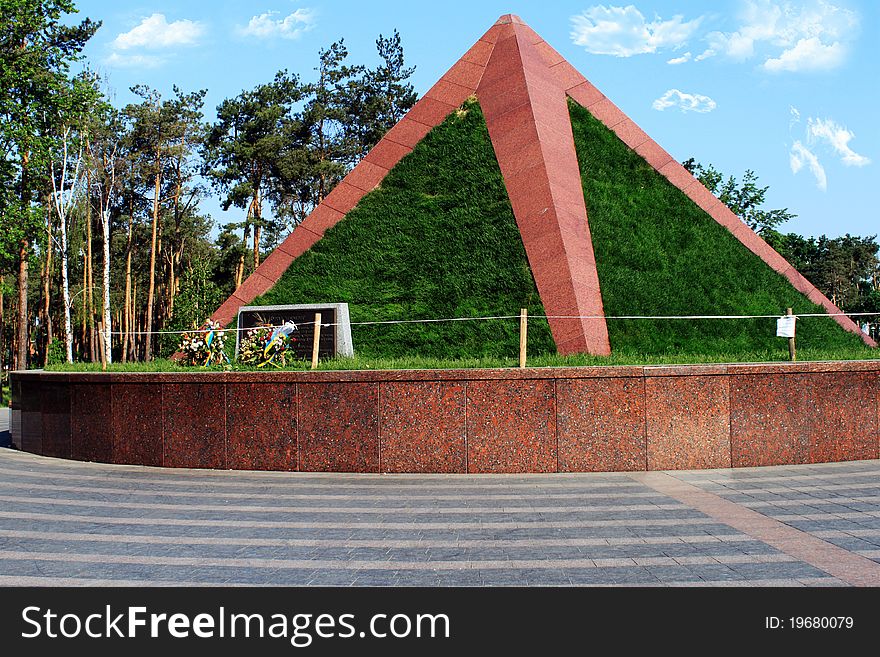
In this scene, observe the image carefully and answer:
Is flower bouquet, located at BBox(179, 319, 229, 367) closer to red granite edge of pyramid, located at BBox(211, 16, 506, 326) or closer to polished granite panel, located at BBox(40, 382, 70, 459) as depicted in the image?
polished granite panel, located at BBox(40, 382, 70, 459)

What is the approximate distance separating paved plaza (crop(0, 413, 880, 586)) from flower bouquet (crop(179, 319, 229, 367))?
10.5 feet

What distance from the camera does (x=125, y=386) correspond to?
1145cm

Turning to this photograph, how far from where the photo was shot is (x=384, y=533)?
685cm

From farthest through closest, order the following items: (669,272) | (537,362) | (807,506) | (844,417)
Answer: (669,272)
(537,362)
(844,417)
(807,506)

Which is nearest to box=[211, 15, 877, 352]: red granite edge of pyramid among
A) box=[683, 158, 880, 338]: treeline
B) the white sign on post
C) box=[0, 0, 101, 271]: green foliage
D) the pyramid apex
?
the pyramid apex

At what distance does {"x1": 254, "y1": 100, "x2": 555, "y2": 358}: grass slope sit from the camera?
47.5ft

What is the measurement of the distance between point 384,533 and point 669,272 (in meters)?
10.9

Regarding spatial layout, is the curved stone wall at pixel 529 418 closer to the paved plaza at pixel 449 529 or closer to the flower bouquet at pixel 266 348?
the paved plaza at pixel 449 529

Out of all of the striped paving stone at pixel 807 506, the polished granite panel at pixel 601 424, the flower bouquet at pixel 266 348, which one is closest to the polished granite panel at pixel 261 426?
the flower bouquet at pixel 266 348

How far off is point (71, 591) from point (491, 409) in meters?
5.86

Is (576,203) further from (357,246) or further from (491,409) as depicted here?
(491,409)

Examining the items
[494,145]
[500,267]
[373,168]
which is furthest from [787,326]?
[373,168]

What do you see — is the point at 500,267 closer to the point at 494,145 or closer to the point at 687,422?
the point at 494,145

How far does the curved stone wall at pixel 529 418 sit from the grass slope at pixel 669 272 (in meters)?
3.55
